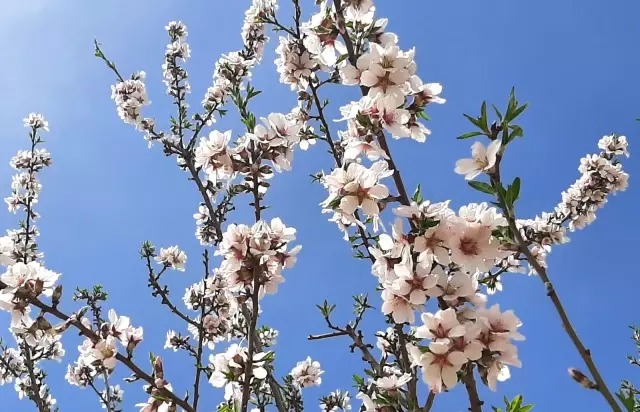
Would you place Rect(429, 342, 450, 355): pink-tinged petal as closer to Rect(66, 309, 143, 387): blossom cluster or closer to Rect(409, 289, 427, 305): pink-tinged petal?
Rect(409, 289, 427, 305): pink-tinged petal

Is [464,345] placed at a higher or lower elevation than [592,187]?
lower

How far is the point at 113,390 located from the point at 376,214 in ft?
27.1

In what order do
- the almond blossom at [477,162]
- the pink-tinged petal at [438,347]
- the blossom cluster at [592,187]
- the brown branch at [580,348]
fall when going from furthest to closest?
1. the blossom cluster at [592,187]
2. the almond blossom at [477,162]
3. the pink-tinged petal at [438,347]
4. the brown branch at [580,348]

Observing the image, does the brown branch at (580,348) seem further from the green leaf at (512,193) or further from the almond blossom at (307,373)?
the almond blossom at (307,373)

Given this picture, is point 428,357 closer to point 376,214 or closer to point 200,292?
point 376,214

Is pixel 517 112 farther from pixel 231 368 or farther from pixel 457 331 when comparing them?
pixel 231 368

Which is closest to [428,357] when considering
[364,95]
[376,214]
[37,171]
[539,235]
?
[376,214]

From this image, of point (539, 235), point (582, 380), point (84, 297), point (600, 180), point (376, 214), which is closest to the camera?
point (582, 380)

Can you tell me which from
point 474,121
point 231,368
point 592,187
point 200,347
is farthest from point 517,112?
point 592,187

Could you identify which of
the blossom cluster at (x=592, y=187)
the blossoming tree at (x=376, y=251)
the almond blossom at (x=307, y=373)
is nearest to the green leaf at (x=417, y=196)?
the blossoming tree at (x=376, y=251)

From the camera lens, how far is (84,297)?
25.7 ft

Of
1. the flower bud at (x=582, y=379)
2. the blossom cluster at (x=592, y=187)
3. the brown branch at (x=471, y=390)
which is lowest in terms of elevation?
the flower bud at (x=582, y=379)

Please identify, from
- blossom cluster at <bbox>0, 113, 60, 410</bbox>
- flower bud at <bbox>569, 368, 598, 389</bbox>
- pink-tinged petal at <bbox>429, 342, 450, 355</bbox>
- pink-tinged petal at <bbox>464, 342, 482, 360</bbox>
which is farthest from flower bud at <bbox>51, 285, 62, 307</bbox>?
flower bud at <bbox>569, 368, 598, 389</bbox>

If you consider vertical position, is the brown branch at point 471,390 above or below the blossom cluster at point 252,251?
below
